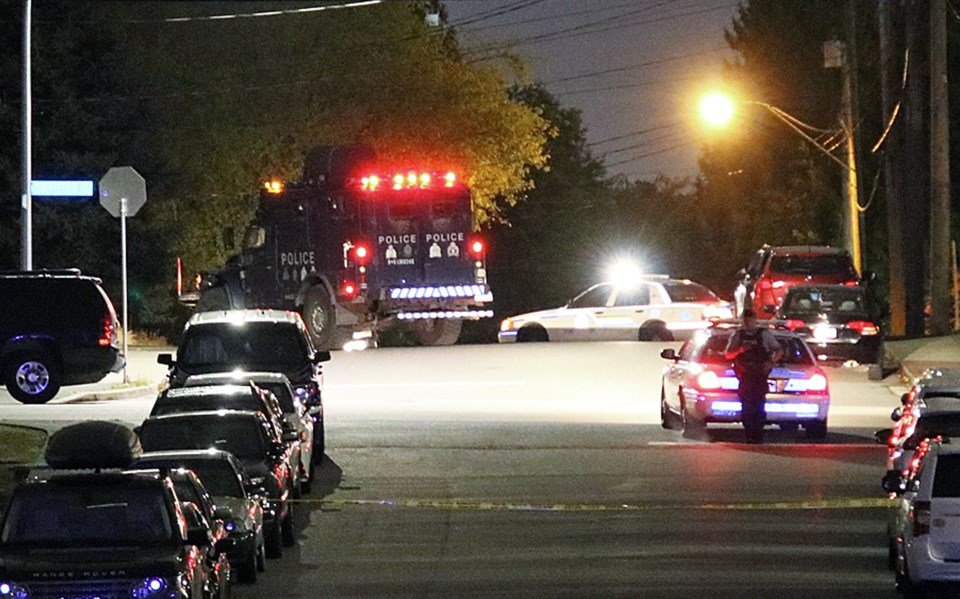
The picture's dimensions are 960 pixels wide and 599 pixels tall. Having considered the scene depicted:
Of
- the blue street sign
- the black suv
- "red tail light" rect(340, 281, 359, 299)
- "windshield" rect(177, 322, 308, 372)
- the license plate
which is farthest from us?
"red tail light" rect(340, 281, 359, 299)

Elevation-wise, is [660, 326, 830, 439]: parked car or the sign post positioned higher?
the sign post

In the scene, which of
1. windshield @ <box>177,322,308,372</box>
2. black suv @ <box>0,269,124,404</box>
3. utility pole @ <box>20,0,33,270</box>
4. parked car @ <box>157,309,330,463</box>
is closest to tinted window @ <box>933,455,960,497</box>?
parked car @ <box>157,309,330,463</box>

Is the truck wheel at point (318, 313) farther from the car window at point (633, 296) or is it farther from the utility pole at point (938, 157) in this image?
the utility pole at point (938, 157)

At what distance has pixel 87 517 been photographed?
1251cm

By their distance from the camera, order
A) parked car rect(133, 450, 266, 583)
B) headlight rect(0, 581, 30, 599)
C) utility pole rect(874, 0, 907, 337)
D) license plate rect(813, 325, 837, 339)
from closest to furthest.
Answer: headlight rect(0, 581, 30, 599) < parked car rect(133, 450, 266, 583) < license plate rect(813, 325, 837, 339) < utility pole rect(874, 0, 907, 337)

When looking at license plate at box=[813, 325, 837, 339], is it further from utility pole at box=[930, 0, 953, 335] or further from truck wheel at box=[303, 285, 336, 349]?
truck wheel at box=[303, 285, 336, 349]

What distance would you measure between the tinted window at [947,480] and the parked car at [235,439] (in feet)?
19.7

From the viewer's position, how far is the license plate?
3572 cm

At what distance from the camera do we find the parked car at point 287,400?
20.7m

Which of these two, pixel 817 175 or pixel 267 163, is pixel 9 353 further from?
pixel 817 175

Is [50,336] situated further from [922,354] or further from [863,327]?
[922,354]

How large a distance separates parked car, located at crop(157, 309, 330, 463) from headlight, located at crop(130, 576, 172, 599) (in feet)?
38.9

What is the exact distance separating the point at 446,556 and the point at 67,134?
34277 millimetres

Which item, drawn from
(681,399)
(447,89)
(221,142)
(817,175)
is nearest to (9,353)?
(681,399)
